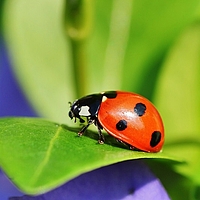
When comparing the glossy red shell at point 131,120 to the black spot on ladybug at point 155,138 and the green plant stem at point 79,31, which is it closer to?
the black spot on ladybug at point 155,138

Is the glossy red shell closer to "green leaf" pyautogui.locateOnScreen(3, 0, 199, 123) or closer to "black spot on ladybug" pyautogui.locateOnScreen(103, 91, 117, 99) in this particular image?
"black spot on ladybug" pyautogui.locateOnScreen(103, 91, 117, 99)

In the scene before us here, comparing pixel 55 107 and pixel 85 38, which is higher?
pixel 85 38

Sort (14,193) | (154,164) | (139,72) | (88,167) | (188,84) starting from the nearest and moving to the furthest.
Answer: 1. (88,167)
2. (14,193)
3. (154,164)
4. (188,84)
5. (139,72)

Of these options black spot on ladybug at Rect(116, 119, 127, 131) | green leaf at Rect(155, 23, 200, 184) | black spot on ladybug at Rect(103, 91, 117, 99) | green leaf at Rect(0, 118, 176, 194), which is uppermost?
green leaf at Rect(0, 118, 176, 194)


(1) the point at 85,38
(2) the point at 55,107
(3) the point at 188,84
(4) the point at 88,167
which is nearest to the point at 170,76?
(3) the point at 188,84

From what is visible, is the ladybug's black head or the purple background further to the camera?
the ladybug's black head

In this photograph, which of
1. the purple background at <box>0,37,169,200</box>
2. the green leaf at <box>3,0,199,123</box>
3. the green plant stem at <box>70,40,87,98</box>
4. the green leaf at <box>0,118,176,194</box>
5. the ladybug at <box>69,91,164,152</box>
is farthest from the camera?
the green leaf at <box>3,0,199,123</box>

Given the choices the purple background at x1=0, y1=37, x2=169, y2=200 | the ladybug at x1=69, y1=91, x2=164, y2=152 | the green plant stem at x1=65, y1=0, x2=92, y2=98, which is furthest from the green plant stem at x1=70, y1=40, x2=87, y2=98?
the purple background at x1=0, y1=37, x2=169, y2=200

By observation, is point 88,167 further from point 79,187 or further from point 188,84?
point 188,84
